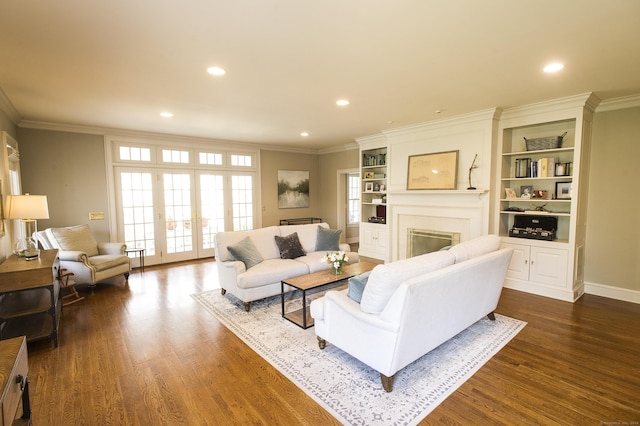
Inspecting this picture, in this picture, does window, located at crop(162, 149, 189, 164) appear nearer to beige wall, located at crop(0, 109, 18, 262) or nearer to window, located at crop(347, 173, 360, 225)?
beige wall, located at crop(0, 109, 18, 262)

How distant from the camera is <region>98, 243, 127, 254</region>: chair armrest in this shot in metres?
5.05

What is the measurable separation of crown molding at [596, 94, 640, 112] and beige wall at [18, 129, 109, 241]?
25.9ft

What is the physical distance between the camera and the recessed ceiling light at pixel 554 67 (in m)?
2.81

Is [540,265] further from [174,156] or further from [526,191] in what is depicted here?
[174,156]

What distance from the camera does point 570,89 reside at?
→ 3.53m

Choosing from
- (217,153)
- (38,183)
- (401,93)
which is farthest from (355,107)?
(38,183)

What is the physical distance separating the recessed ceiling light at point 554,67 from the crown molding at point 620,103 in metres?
1.75

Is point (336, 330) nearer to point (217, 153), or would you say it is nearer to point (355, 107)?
point (355, 107)

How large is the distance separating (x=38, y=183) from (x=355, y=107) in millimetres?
5331

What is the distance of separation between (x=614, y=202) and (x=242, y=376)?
16.6 feet

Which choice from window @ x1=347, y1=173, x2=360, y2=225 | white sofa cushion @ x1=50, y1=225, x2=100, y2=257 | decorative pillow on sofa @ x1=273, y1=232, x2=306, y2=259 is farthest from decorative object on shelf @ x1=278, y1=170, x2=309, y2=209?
white sofa cushion @ x1=50, y1=225, x2=100, y2=257

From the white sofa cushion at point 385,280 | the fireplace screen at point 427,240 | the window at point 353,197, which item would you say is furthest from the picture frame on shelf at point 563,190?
the window at point 353,197

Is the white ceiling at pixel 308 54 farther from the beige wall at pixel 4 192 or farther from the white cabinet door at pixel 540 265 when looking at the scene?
the white cabinet door at pixel 540 265

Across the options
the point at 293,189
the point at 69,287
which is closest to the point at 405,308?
the point at 69,287
